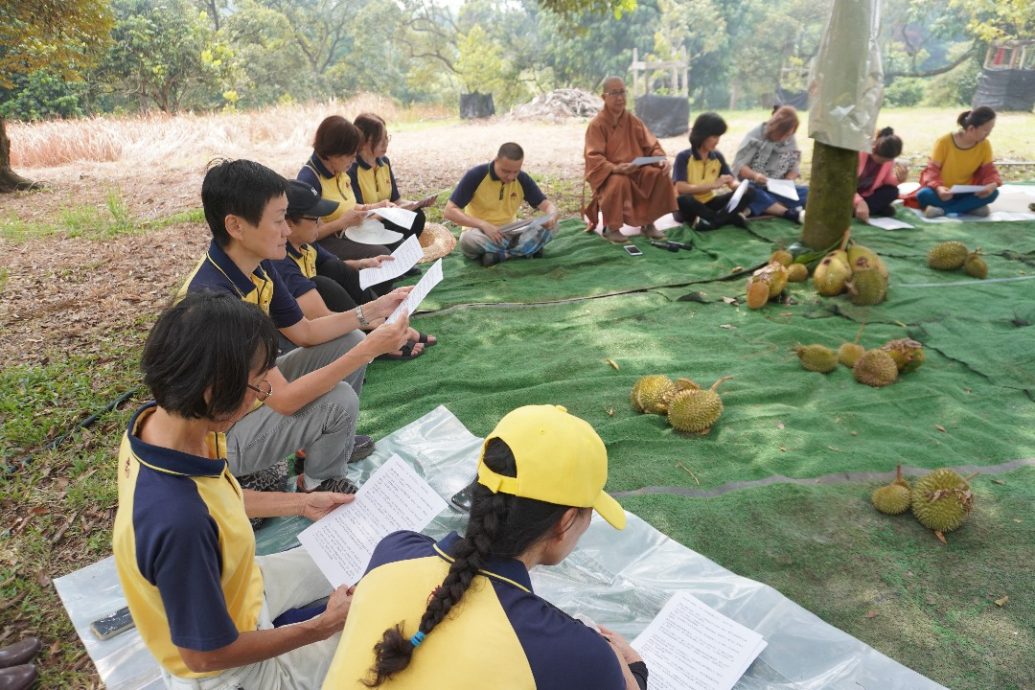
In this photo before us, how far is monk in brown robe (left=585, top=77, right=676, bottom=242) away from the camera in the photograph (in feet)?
20.4

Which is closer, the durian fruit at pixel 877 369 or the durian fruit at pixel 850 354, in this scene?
the durian fruit at pixel 877 369

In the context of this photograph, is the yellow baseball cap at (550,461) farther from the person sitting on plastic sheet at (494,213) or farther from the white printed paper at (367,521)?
the person sitting on plastic sheet at (494,213)

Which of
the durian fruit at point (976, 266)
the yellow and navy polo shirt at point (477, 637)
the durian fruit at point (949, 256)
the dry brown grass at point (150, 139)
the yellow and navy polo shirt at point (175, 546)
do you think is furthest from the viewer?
the dry brown grass at point (150, 139)

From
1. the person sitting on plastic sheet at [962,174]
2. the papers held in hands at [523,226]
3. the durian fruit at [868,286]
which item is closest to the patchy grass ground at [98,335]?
the durian fruit at [868,286]

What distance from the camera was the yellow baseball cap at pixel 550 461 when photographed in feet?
3.98

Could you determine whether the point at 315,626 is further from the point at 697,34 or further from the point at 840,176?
the point at 697,34

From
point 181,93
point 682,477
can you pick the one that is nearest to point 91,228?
point 682,477

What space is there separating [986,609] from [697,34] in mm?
30278

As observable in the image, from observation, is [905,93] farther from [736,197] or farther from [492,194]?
[492,194]

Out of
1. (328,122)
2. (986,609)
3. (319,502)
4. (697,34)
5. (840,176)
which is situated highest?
(697,34)

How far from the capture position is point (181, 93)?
71.6ft

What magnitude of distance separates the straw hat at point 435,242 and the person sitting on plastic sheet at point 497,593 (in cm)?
483

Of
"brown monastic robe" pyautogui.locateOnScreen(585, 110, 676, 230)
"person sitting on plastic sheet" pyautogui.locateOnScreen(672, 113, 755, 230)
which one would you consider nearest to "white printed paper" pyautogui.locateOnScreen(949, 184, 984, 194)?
"person sitting on plastic sheet" pyautogui.locateOnScreen(672, 113, 755, 230)

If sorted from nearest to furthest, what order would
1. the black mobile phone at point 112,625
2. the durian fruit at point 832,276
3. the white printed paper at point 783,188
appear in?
the black mobile phone at point 112,625
the durian fruit at point 832,276
the white printed paper at point 783,188
